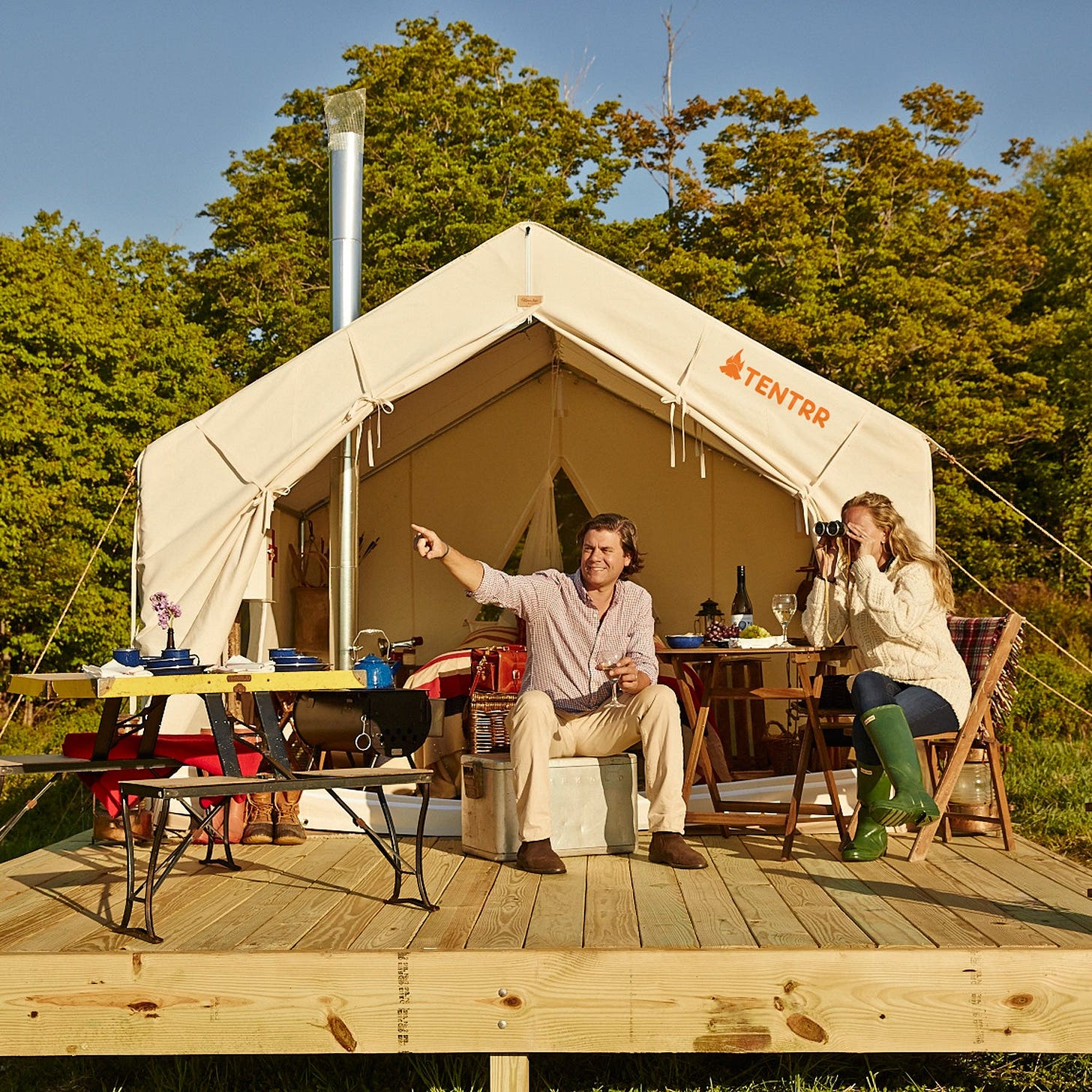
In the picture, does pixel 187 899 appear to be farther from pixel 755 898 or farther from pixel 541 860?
pixel 755 898

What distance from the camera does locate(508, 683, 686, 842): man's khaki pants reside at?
3.61 meters

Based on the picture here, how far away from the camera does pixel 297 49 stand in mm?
18516

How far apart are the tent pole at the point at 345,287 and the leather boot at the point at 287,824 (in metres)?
0.96

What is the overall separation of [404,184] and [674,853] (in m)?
13.6

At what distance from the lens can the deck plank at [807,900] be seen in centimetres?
275

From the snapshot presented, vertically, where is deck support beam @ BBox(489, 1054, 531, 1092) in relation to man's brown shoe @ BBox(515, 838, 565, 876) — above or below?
below

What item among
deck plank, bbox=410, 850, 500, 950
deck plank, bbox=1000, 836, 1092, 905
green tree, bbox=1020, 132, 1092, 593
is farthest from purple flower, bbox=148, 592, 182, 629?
green tree, bbox=1020, 132, 1092, 593

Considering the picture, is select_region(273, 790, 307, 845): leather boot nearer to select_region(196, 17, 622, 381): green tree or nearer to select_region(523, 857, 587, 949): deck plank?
select_region(523, 857, 587, 949): deck plank

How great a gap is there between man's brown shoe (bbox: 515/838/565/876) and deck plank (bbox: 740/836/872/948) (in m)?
0.58

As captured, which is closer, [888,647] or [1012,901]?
[1012,901]

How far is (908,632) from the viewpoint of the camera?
3.84 metres

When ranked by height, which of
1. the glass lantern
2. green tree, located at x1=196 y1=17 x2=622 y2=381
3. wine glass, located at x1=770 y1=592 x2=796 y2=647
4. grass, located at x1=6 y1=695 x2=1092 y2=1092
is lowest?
grass, located at x1=6 y1=695 x2=1092 y2=1092

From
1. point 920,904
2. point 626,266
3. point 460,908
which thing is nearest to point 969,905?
point 920,904

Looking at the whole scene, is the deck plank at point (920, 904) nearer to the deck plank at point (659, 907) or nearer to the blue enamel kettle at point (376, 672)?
the deck plank at point (659, 907)
